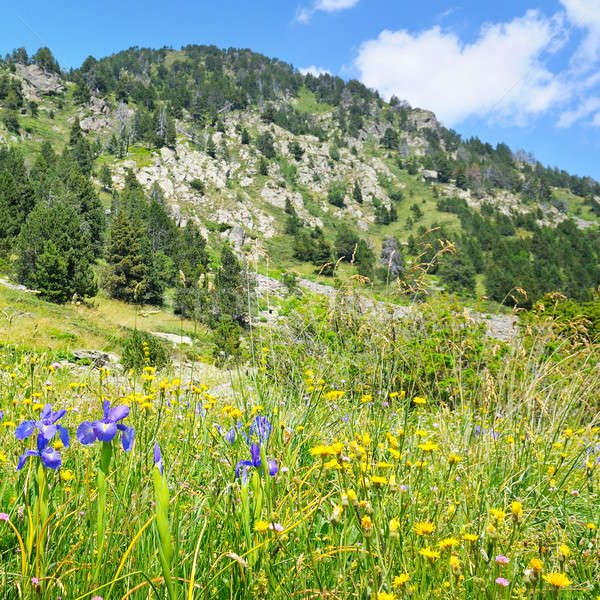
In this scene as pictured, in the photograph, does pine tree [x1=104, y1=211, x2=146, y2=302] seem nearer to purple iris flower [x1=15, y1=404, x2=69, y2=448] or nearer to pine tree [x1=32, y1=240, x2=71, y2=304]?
pine tree [x1=32, y1=240, x2=71, y2=304]

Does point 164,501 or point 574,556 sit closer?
point 164,501

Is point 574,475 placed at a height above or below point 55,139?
below

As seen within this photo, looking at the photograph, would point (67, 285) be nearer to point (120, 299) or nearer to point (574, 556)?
point (120, 299)

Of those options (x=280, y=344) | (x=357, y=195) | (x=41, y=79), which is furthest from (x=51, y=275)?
(x=41, y=79)

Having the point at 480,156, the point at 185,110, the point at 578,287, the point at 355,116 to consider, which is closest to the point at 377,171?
the point at 355,116

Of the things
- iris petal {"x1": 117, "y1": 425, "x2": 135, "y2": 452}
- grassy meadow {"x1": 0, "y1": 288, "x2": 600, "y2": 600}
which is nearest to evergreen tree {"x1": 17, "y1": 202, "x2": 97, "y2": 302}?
grassy meadow {"x1": 0, "y1": 288, "x2": 600, "y2": 600}

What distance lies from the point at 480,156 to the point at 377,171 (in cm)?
3621

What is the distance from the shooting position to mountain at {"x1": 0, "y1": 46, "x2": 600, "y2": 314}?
43344 mm

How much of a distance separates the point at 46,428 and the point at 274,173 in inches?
3215

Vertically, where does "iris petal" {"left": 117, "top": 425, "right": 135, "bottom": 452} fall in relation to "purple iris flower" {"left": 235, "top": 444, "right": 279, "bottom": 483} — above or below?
above

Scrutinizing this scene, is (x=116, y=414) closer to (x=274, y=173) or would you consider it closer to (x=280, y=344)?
(x=280, y=344)

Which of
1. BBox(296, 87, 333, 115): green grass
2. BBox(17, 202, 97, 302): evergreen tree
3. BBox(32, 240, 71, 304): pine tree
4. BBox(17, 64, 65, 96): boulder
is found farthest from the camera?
BBox(296, 87, 333, 115): green grass

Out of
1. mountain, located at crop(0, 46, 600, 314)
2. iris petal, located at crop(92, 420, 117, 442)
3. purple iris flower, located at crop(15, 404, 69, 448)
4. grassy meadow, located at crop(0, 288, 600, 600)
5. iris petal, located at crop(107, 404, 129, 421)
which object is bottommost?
grassy meadow, located at crop(0, 288, 600, 600)

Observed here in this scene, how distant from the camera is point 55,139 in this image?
196 ft
